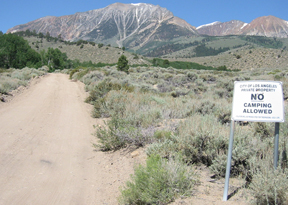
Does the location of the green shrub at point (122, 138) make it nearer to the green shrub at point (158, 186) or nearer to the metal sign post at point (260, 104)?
the green shrub at point (158, 186)

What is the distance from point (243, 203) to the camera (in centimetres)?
290

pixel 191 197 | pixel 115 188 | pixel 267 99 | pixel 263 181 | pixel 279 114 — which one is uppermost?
pixel 267 99

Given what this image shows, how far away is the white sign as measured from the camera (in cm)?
303

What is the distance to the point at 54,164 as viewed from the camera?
4.97m

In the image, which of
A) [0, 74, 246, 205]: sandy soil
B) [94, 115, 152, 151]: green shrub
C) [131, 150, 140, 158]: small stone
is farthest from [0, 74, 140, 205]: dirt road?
[94, 115, 152, 151]: green shrub

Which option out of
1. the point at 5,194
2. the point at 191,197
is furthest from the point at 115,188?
the point at 5,194

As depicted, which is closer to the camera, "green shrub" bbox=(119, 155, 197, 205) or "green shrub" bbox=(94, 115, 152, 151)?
"green shrub" bbox=(119, 155, 197, 205)

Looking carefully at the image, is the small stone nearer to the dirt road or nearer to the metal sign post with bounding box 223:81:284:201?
the dirt road

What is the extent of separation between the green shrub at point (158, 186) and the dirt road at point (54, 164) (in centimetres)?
60

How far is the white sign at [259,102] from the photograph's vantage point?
303 cm

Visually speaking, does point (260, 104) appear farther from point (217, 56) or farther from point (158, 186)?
point (217, 56)

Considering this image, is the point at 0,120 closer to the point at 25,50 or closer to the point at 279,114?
the point at 279,114

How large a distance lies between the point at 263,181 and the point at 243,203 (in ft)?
1.31

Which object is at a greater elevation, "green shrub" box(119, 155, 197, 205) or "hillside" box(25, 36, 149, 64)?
"hillside" box(25, 36, 149, 64)
